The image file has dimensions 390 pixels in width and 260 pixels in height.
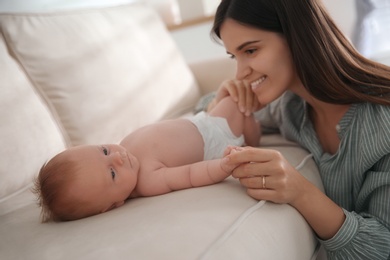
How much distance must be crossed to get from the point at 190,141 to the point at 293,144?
38cm

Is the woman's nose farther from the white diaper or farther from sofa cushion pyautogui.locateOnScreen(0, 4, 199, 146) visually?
sofa cushion pyautogui.locateOnScreen(0, 4, 199, 146)

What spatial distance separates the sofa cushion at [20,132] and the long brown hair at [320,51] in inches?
26.9

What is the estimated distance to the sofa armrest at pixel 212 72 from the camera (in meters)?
1.97

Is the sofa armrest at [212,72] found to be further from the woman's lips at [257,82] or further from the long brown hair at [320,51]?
the long brown hair at [320,51]

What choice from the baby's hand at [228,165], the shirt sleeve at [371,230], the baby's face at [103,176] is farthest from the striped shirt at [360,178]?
the baby's face at [103,176]

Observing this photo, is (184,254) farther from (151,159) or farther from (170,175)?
(151,159)

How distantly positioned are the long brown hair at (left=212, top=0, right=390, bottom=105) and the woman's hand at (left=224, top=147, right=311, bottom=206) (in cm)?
31

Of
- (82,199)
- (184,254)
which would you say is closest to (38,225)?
(82,199)

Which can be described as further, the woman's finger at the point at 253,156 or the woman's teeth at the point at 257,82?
the woman's teeth at the point at 257,82

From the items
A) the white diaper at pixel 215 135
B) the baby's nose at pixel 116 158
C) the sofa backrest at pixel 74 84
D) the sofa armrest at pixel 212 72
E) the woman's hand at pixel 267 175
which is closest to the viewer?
the woman's hand at pixel 267 175

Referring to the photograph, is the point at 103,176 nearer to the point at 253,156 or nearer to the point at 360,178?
the point at 253,156

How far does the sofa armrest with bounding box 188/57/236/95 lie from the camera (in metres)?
1.97

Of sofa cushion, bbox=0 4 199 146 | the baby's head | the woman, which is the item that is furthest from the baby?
sofa cushion, bbox=0 4 199 146

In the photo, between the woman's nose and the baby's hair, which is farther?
the woman's nose
